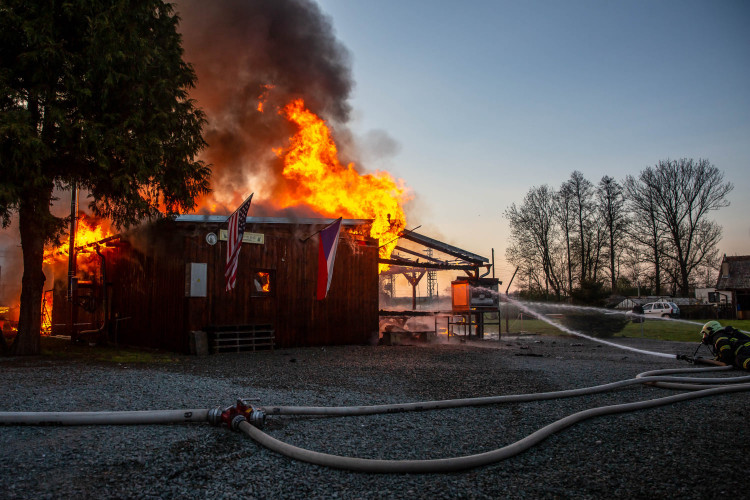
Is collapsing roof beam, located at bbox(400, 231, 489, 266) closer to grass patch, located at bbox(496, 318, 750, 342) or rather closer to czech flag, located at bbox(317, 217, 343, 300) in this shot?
grass patch, located at bbox(496, 318, 750, 342)

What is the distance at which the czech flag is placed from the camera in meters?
11.5

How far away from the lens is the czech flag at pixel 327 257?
37.7 ft

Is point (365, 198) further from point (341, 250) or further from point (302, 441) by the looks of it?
point (302, 441)

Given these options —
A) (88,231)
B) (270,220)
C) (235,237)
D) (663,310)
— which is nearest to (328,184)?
(270,220)

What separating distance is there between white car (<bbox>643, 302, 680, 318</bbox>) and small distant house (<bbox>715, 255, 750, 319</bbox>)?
6841 mm

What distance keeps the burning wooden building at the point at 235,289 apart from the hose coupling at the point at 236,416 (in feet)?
30.8

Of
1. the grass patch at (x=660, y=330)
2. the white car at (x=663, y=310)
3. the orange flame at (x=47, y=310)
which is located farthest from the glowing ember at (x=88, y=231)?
the white car at (x=663, y=310)

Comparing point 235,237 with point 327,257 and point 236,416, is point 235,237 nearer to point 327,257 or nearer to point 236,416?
point 327,257

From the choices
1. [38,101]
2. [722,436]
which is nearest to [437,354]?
[722,436]

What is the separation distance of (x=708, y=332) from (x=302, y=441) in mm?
10152

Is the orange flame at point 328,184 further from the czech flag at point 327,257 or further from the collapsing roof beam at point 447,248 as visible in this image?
the czech flag at point 327,257

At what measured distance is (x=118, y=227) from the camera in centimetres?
1488

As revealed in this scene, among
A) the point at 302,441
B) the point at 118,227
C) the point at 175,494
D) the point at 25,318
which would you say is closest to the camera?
the point at 175,494

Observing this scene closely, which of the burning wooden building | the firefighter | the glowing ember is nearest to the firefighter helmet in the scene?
the firefighter
